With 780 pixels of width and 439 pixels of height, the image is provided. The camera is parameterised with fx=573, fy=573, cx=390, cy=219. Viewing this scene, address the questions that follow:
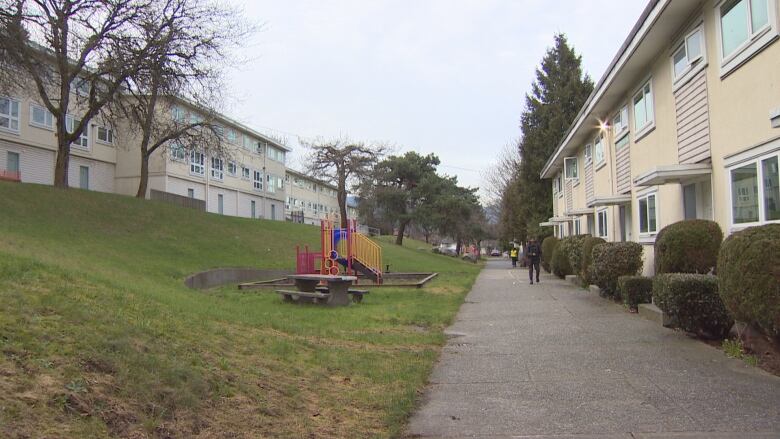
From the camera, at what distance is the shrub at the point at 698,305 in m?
7.29

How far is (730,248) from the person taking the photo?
6043 mm

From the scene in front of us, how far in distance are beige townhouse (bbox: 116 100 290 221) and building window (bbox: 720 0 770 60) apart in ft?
85.7

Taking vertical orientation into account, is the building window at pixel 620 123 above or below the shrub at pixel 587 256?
above

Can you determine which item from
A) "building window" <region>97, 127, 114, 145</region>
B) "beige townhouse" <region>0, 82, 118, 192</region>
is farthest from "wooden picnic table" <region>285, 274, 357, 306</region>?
"building window" <region>97, 127, 114, 145</region>

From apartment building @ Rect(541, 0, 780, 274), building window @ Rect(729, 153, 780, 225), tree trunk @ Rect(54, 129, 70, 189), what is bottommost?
building window @ Rect(729, 153, 780, 225)

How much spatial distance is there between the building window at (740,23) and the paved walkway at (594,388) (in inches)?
161

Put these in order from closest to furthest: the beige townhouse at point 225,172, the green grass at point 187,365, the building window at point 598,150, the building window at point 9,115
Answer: the green grass at point 187,365, the building window at point 598,150, the building window at point 9,115, the beige townhouse at point 225,172

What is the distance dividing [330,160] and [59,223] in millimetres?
27858

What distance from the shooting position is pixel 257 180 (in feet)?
182

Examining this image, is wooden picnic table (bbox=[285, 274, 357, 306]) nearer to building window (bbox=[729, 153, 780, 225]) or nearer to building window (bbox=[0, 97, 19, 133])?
building window (bbox=[729, 153, 780, 225])

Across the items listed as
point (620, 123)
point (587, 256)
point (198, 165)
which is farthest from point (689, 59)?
point (198, 165)

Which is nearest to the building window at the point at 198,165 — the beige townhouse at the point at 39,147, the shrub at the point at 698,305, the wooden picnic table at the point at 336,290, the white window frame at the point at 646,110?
the beige townhouse at the point at 39,147

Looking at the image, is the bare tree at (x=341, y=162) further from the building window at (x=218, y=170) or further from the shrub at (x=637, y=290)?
the shrub at (x=637, y=290)

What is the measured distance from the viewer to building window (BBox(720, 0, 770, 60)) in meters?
7.27
